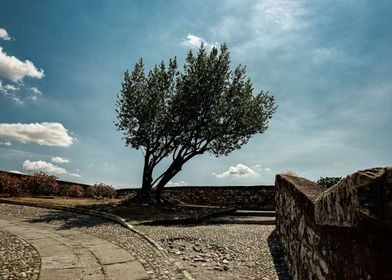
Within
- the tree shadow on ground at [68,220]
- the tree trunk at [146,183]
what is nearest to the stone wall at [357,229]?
the tree shadow on ground at [68,220]

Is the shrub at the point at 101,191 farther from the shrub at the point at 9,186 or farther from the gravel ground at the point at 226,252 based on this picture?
the gravel ground at the point at 226,252

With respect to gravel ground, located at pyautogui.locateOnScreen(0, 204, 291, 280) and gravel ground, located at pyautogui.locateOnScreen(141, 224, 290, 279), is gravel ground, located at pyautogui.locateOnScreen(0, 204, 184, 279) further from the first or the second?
gravel ground, located at pyautogui.locateOnScreen(141, 224, 290, 279)

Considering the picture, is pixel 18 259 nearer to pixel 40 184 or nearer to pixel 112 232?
pixel 112 232

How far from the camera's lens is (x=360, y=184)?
1951mm

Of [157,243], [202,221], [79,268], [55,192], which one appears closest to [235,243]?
[157,243]

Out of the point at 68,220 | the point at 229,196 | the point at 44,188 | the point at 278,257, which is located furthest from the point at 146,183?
the point at 278,257

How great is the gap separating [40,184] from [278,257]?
64.9ft

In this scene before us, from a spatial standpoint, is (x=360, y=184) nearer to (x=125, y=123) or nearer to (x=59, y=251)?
(x=59, y=251)

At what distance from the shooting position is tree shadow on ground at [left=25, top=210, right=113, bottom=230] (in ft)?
38.2

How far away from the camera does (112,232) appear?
33.8 ft

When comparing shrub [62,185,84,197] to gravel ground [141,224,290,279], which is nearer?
gravel ground [141,224,290,279]

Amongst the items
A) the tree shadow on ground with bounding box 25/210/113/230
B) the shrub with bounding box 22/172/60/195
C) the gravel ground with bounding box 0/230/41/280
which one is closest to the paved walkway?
the gravel ground with bounding box 0/230/41/280

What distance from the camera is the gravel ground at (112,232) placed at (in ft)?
21.2

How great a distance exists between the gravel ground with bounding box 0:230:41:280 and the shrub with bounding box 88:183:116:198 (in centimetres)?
1657
